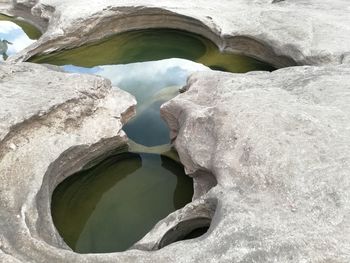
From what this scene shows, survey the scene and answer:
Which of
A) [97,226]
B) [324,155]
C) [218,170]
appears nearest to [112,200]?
[97,226]

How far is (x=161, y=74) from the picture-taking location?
8.49m

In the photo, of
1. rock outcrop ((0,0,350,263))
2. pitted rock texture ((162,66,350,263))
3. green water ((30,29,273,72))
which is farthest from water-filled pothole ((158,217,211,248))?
green water ((30,29,273,72))

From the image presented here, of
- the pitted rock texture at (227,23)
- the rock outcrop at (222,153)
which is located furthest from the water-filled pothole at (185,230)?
the pitted rock texture at (227,23)

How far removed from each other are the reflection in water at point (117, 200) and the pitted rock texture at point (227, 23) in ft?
10.6

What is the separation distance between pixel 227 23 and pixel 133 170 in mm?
3998

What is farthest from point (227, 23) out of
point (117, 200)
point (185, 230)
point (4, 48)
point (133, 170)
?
point (185, 230)

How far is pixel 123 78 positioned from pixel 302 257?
5.71 m

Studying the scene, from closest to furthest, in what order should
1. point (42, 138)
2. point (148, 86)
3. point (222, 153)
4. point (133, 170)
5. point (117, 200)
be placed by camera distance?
1. point (222, 153)
2. point (42, 138)
3. point (117, 200)
4. point (133, 170)
5. point (148, 86)

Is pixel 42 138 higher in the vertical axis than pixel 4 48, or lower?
higher

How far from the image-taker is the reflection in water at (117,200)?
5.09 metres

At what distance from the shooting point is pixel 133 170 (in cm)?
611

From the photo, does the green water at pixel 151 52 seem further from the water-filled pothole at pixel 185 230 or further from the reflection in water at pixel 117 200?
the water-filled pothole at pixel 185 230

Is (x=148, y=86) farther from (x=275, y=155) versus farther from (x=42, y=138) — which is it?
(x=275, y=155)

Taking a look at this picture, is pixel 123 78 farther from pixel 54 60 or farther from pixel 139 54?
pixel 54 60
